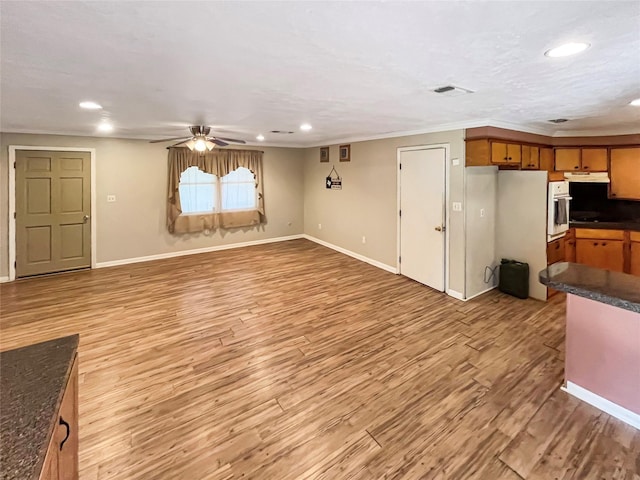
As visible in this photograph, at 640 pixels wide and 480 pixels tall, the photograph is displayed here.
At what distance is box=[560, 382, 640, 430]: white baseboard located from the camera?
2.26 metres

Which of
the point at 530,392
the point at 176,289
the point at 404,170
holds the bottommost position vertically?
the point at 530,392

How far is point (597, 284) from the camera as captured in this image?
2342 mm

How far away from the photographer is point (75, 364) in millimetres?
1581

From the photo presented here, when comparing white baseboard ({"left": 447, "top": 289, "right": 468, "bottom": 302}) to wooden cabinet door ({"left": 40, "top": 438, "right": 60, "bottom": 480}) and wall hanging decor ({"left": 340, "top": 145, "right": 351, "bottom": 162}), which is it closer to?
wall hanging decor ({"left": 340, "top": 145, "right": 351, "bottom": 162})

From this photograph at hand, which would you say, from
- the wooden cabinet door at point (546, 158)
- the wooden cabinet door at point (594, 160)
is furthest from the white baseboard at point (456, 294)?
the wooden cabinet door at point (594, 160)

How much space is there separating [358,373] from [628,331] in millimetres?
1967

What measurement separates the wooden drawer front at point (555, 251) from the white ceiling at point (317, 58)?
5.58ft

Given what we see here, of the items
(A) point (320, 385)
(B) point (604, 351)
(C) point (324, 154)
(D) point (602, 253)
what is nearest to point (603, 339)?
(B) point (604, 351)

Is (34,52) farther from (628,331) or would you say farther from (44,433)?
(628,331)

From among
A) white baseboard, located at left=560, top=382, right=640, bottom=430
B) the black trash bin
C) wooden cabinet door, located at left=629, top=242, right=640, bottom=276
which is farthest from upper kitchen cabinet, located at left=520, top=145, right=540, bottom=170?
white baseboard, located at left=560, top=382, right=640, bottom=430

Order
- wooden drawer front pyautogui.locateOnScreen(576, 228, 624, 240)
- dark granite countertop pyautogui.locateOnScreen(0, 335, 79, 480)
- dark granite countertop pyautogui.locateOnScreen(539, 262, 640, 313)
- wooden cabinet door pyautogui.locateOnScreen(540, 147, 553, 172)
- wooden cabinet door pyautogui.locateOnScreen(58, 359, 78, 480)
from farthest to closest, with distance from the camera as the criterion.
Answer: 1. wooden cabinet door pyautogui.locateOnScreen(540, 147, 553, 172)
2. wooden drawer front pyautogui.locateOnScreen(576, 228, 624, 240)
3. dark granite countertop pyautogui.locateOnScreen(539, 262, 640, 313)
4. wooden cabinet door pyautogui.locateOnScreen(58, 359, 78, 480)
5. dark granite countertop pyautogui.locateOnScreen(0, 335, 79, 480)

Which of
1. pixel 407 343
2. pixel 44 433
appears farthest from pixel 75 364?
Result: pixel 407 343

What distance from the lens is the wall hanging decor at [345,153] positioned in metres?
6.52

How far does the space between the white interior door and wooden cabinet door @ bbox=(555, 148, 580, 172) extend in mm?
2366
